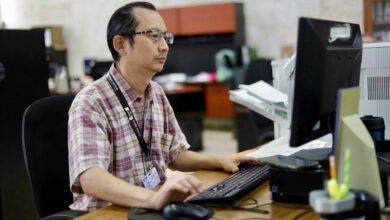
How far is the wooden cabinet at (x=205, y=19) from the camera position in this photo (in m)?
7.04

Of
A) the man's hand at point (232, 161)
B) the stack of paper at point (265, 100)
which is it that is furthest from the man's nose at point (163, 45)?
the stack of paper at point (265, 100)

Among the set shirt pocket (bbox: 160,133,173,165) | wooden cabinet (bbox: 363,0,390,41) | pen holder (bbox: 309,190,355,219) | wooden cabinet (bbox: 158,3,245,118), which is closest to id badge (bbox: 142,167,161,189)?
shirt pocket (bbox: 160,133,173,165)

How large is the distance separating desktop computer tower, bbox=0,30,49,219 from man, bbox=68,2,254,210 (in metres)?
1.31

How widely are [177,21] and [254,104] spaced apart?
5464 mm

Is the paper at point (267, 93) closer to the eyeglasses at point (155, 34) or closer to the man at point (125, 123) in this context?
the man at point (125, 123)

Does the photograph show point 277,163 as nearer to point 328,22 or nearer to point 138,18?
point 328,22

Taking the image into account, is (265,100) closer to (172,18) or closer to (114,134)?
(114,134)

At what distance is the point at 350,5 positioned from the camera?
613 centimetres

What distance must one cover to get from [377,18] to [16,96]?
402cm

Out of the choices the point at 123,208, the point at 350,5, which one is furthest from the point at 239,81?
the point at 123,208

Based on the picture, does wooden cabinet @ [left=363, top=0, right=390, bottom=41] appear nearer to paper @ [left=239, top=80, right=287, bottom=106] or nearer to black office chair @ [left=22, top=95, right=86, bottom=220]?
paper @ [left=239, top=80, right=287, bottom=106]

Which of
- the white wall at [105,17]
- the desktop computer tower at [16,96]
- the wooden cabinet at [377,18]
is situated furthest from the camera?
the white wall at [105,17]

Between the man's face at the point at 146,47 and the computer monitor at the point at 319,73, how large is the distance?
0.56 m

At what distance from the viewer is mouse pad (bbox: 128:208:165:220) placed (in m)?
1.19
